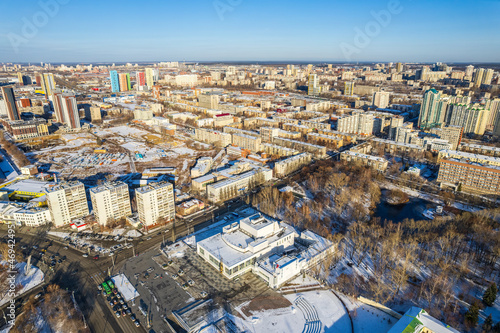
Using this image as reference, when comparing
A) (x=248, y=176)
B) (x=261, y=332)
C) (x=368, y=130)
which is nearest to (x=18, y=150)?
(x=248, y=176)

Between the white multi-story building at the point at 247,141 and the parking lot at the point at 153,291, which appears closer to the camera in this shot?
the parking lot at the point at 153,291

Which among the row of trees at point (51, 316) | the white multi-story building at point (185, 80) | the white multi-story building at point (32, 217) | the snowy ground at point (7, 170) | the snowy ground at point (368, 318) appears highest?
the white multi-story building at point (185, 80)

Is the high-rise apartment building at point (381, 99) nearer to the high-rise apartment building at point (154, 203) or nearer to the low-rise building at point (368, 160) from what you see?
the low-rise building at point (368, 160)

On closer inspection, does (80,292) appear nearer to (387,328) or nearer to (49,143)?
(387,328)

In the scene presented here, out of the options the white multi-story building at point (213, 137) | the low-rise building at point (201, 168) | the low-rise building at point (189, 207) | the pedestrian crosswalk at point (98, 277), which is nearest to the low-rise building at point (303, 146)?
the white multi-story building at point (213, 137)

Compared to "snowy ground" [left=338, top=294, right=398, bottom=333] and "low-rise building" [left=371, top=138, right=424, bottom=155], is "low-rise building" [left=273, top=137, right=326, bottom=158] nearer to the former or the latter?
→ "low-rise building" [left=371, top=138, right=424, bottom=155]
